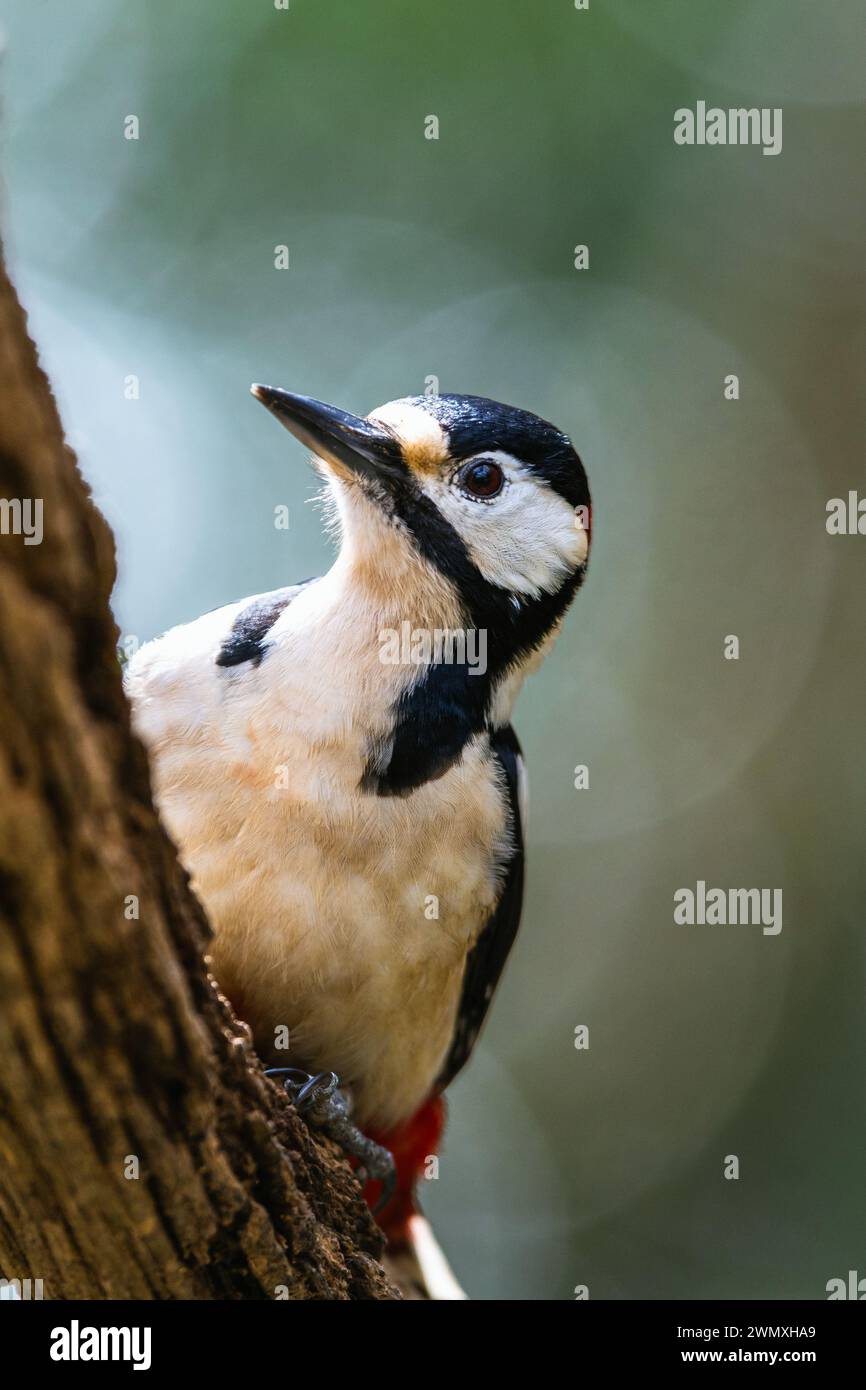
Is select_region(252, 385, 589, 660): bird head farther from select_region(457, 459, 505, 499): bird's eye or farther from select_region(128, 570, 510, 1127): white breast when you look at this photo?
select_region(128, 570, 510, 1127): white breast

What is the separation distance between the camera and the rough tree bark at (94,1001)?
4.80ft

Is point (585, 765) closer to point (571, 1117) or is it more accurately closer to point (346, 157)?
point (571, 1117)

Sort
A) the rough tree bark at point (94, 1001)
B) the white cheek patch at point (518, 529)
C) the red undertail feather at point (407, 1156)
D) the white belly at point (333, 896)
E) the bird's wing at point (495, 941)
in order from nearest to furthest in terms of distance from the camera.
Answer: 1. the rough tree bark at point (94, 1001)
2. the white belly at point (333, 896)
3. the white cheek patch at point (518, 529)
4. the bird's wing at point (495, 941)
5. the red undertail feather at point (407, 1156)

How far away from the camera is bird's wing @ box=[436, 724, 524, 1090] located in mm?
3635

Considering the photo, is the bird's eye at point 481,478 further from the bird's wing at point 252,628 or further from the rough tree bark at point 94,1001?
the rough tree bark at point 94,1001

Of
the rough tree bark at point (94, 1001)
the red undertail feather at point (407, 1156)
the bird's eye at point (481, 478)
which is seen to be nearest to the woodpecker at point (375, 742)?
the bird's eye at point (481, 478)

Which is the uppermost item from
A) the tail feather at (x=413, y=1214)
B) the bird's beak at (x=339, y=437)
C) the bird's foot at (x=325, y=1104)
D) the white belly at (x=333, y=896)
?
the bird's beak at (x=339, y=437)

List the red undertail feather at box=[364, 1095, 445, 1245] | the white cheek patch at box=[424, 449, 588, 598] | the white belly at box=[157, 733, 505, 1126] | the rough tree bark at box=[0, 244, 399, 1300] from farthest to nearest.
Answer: the red undertail feather at box=[364, 1095, 445, 1245] < the white cheek patch at box=[424, 449, 588, 598] < the white belly at box=[157, 733, 505, 1126] < the rough tree bark at box=[0, 244, 399, 1300]

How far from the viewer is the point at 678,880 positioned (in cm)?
766

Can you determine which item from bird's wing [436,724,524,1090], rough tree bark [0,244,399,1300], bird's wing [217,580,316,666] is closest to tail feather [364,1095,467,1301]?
→ bird's wing [436,724,524,1090]

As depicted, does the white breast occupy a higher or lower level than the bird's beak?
lower

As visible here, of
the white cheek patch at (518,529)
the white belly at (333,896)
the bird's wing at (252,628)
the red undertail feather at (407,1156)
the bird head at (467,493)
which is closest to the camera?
the white belly at (333,896)

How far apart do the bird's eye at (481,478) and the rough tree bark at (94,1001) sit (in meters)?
1.88
